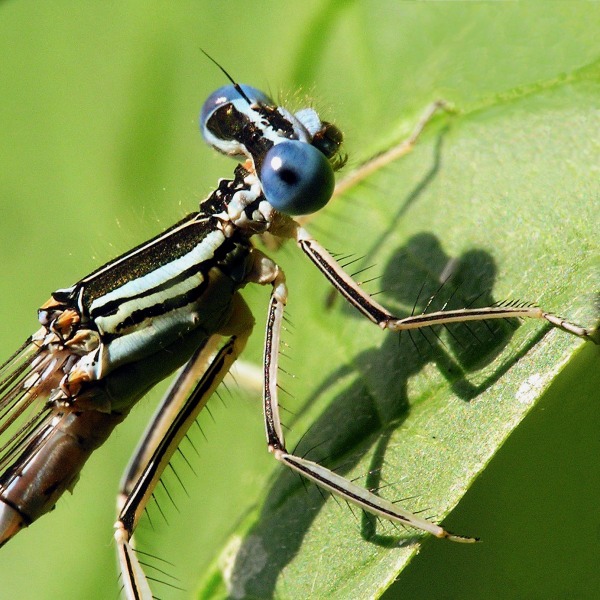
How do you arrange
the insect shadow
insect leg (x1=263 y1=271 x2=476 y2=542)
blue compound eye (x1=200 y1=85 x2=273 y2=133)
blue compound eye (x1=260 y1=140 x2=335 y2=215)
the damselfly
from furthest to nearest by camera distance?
1. blue compound eye (x1=200 y1=85 x2=273 y2=133)
2. the damselfly
3. blue compound eye (x1=260 y1=140 x2=335 y2=215)
4. the insect shadow
5. insect leg (x1=263 y1=271 x2=476 y2=542)

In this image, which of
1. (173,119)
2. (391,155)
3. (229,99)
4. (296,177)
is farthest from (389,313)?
(173,119)

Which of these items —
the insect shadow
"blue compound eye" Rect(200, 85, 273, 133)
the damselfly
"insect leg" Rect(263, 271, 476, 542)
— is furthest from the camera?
"blue compound eye" Rect(200, 85, 273, 133)

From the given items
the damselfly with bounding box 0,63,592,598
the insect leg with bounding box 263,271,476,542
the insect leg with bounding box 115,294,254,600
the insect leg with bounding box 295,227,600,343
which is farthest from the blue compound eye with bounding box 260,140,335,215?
the insect leg with bounding box 115,294,254,600

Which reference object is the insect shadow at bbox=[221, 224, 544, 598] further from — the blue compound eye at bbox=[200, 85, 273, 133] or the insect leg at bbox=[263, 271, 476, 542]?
the blue compound eye at bbox=[200, 85, 273, 133]

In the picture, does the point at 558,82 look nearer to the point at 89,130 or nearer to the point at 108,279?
the point at 108,279

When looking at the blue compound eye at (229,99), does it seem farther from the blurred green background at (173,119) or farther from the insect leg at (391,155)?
the insect leg at (391,155)

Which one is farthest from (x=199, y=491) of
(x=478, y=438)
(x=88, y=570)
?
(x=478, y=438)
